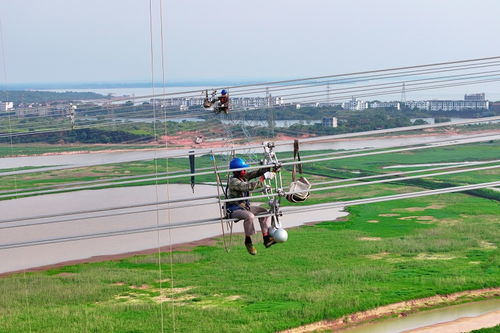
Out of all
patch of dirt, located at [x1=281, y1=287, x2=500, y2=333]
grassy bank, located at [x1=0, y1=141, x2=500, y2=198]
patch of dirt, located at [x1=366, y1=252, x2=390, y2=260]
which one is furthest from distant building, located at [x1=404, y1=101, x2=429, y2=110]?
patch of dirt, located at [x1=281, y1=287, x2=500, y2=333]

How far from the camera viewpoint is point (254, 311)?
477 inches

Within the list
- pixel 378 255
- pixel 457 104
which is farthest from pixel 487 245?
pixel 457 104

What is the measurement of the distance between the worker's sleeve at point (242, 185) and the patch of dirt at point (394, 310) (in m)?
4.72

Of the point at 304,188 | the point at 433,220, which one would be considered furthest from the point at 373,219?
the point at 304,188

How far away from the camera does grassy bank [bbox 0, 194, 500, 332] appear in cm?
1185

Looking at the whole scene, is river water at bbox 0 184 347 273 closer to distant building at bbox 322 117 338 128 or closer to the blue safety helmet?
distant building at bbox 322 117 338 128

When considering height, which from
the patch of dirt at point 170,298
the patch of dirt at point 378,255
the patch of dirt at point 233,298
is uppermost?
the patch of dirt at point 378,255

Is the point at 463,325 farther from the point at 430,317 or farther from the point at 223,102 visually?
the point at 223,102

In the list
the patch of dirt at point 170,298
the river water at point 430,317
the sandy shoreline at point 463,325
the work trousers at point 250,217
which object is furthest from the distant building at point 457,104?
the work trousers at point 250,217

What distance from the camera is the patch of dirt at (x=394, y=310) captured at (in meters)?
11.6

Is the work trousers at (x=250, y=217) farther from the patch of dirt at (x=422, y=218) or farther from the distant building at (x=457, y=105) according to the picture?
the distant building at (x=457, y=105)

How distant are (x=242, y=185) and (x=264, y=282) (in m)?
6.51

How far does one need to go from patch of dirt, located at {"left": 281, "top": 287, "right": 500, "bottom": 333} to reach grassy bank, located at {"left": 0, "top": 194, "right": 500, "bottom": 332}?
0.11 m

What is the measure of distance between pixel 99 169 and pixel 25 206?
5.48m
